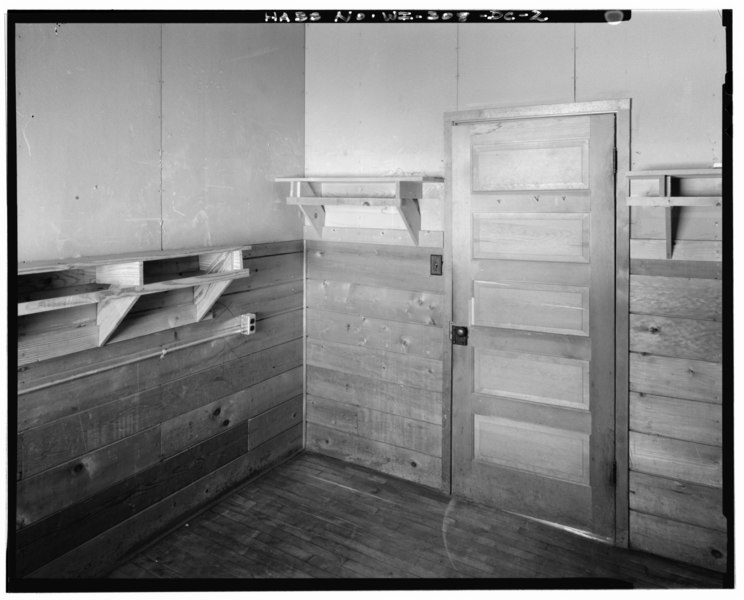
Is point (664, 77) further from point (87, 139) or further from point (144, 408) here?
point (144, 408)

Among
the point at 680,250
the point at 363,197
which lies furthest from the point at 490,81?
the point at 680,250

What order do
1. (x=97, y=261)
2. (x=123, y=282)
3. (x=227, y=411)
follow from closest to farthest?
(x=97, y=261), (x=123, y=282), (x=227, y=411)

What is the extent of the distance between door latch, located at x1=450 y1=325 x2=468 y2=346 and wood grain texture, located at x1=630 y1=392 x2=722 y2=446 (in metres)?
0.68

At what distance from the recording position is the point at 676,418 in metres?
2.29

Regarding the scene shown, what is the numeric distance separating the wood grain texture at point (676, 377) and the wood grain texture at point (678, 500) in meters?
0.32

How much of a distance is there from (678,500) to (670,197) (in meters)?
1.10

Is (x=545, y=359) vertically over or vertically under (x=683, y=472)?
over

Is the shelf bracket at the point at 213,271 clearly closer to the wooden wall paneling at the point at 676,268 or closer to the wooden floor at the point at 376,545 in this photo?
the wooden floor at the point at 376,545

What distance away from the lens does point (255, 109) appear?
2.69 meters

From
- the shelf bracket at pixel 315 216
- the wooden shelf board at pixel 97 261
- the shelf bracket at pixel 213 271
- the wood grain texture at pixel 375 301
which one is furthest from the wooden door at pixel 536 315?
the wooden shelf board at pixel 97 261

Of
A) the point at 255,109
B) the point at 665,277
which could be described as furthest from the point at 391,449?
the point at 255,109
